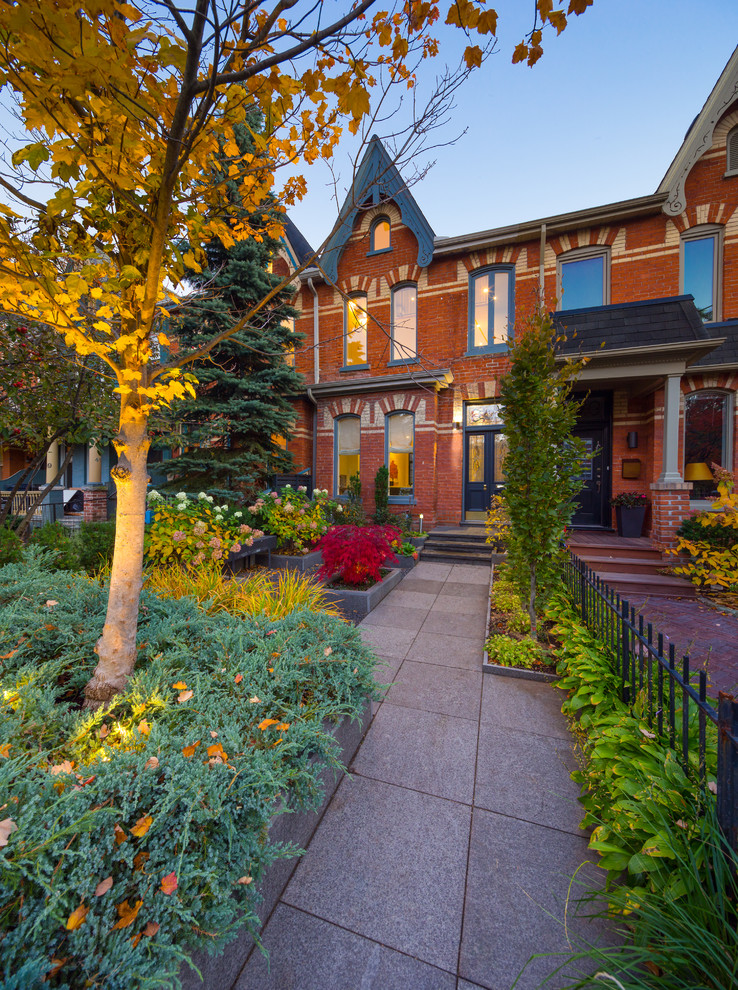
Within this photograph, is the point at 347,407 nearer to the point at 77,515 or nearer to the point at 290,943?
the point at 77,515

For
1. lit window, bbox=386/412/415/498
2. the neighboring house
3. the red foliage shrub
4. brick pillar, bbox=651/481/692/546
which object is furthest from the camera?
lit window, bbox=386/412/415/498

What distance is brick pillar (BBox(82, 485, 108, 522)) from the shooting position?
1068cm

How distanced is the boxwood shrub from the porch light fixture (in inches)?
370

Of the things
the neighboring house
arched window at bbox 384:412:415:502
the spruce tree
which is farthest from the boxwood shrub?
arched window at bbox 384:412:415:502

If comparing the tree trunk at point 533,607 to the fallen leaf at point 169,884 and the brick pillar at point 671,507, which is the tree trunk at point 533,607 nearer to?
the fallen leaf at point 169,884

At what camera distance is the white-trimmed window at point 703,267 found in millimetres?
8609

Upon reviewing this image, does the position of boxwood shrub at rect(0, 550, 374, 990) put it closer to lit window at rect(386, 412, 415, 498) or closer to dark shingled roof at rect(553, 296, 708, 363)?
dark shingled roof at rect(553, 296, 708, 363)

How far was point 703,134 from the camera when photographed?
8.36 m

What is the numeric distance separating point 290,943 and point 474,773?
4.41 feet

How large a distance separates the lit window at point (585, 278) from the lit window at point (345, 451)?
613cm

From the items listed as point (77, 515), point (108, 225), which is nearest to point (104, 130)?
point (108, 225)

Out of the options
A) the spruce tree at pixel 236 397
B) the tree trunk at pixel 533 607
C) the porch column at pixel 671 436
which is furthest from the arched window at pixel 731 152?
the tree trunk at pixel 533 607

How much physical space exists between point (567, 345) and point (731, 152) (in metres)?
5.89

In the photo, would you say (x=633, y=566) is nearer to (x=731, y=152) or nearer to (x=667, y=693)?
(x=667, y=693)
